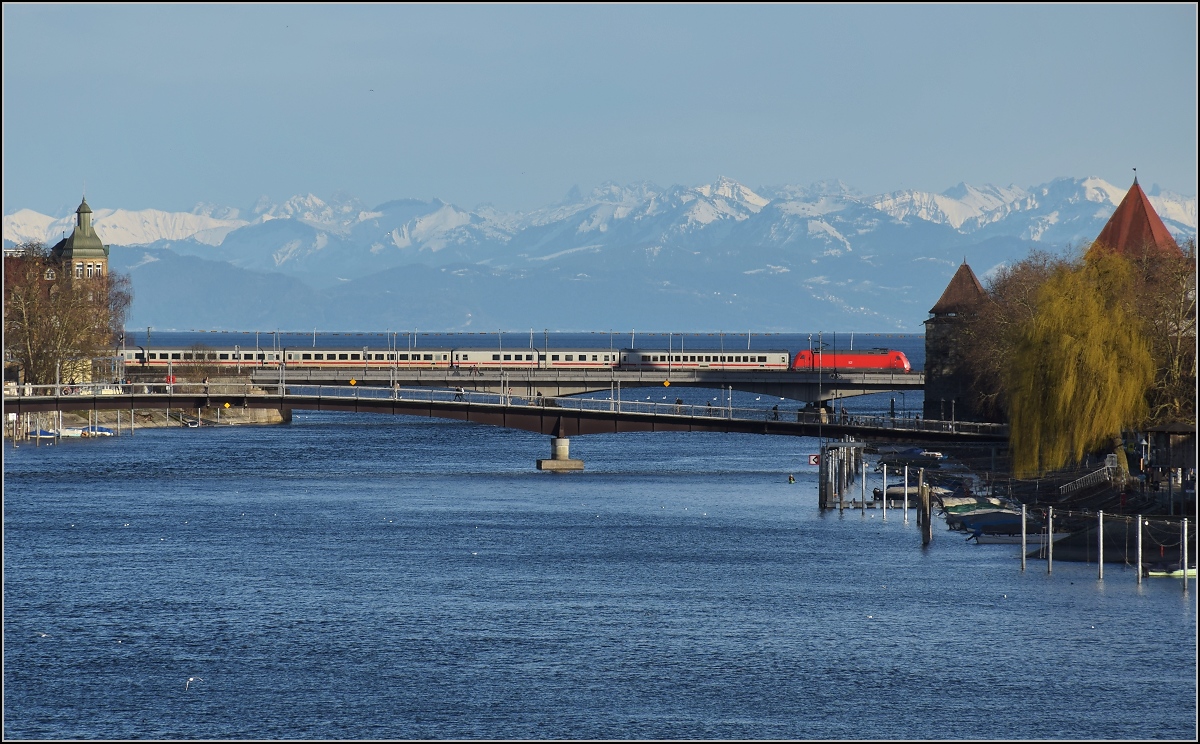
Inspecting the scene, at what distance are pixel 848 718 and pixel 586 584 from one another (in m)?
18.5

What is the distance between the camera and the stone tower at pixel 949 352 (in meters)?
126

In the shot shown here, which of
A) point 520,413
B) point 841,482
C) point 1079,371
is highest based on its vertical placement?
point 1079,371

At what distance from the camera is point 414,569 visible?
5906 centimetres

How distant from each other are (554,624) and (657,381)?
9505cm

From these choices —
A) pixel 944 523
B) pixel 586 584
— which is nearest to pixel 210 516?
pixel 586 584

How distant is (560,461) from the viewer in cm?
9881

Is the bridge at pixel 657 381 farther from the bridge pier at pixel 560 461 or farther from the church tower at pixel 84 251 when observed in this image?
the bridge pier at pixel 560 461

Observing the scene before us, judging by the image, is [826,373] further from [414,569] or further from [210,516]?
[414,569]

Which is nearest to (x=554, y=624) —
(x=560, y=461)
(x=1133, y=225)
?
(x=560, y=461)

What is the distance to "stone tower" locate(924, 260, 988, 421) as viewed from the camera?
415 feet

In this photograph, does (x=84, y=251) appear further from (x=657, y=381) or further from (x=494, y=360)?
(x=657, y=381)

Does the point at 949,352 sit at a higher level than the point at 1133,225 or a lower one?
lower

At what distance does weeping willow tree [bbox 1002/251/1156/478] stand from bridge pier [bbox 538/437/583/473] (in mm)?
32914

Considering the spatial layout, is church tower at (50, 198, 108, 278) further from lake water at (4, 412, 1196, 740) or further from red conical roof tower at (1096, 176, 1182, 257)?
red conical roof tower at (1096, 176, 1182, 257)
